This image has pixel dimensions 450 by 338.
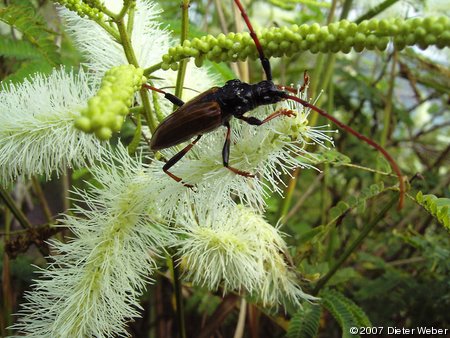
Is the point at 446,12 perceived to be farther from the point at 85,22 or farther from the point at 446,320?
the point at 85,22

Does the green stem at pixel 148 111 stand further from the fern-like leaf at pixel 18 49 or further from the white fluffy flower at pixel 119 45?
the fern-like leaf at pixel 18 49

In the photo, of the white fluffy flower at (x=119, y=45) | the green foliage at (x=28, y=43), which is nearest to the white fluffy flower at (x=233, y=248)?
the white fluffy flower at (x=119, y=45)

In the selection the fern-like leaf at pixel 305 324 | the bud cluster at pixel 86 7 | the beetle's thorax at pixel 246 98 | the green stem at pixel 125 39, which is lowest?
the fern-like leaf at pixel 305 324

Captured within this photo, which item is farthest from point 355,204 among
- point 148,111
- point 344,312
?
point 148,111

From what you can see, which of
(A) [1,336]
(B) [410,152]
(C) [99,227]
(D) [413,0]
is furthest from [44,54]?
(B) [410,152]
